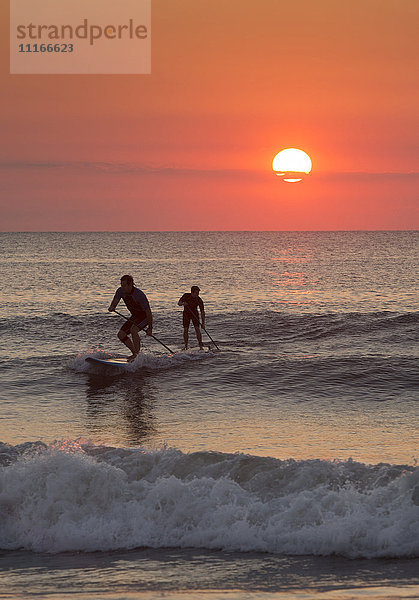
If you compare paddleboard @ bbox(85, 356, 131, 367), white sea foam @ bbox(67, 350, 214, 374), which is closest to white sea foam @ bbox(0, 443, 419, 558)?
paddleboard @ bbox(85, 356, 131, 367)

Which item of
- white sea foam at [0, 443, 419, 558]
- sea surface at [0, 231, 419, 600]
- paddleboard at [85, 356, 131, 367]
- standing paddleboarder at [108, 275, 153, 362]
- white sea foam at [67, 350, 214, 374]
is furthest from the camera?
white sea foam at [67, 350, 214, 374]

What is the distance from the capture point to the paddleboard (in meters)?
17.4

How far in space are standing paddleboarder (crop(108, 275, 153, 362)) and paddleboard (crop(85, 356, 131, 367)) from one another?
241 millimetres

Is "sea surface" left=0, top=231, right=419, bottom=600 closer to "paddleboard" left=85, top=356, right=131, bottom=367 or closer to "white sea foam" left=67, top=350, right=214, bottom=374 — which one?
"white sea foam" left=67, top=350, right=214, bottom=374

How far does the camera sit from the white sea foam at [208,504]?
7.37m

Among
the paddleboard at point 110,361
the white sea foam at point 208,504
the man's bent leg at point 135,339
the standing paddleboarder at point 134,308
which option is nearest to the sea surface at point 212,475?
the white sea foam at point 208,504

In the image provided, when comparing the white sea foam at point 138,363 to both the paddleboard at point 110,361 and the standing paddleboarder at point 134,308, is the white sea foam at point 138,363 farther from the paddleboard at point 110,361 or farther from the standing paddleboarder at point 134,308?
the standing paddleboarder at point 134,308

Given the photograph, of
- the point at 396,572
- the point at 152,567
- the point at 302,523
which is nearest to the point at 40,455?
the point at 152,567

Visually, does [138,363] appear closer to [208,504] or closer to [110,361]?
[110,361]

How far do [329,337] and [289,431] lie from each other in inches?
519

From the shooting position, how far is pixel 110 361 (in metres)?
18.0

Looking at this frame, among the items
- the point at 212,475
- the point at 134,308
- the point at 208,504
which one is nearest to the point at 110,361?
the point at 134,308

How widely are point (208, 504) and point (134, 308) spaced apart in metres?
9.77

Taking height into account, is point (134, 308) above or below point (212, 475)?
above
